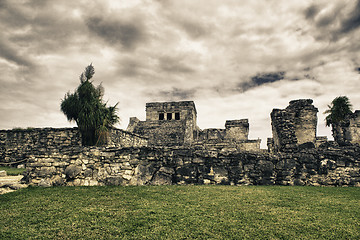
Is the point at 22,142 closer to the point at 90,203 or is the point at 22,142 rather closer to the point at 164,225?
the point at 90,203

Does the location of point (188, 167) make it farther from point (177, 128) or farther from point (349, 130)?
point (177, 128)

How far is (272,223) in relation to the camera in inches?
124

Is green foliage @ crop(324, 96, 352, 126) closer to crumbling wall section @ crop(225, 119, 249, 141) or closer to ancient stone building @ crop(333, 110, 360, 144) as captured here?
ancient stone building @ crop(333, 110, 360, 144)

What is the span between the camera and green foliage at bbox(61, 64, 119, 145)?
424 inches

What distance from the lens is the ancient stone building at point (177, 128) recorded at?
25.7 m

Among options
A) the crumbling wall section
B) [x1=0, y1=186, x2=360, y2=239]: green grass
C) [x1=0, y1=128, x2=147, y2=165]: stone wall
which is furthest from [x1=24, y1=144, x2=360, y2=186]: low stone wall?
the crumbling wall section

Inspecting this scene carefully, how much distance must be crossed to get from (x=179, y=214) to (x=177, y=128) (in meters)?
23.9

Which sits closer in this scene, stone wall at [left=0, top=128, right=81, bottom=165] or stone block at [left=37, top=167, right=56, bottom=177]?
stone block at [left=37, top=167, right=56, bottom=177]

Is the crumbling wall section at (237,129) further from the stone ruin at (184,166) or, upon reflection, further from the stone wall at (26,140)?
the stone ruin at (184,166)

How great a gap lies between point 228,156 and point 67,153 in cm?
524

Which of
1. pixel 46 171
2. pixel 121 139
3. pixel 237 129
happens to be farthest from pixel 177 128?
pixel 46 171

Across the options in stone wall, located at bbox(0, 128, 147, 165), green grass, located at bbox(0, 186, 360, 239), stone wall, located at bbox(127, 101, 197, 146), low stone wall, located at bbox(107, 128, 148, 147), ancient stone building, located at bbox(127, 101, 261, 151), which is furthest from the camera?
stone wall, located at bbox(127, 101, 197, 146)

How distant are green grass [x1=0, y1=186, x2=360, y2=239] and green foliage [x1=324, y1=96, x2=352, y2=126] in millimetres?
16115

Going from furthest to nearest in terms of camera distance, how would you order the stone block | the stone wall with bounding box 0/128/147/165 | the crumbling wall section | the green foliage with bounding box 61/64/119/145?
the crumbling wall section < the stone wall with bounding box 0/128/147/165 < the green foliage with bounding box 61/64/119/145 < the stone block
